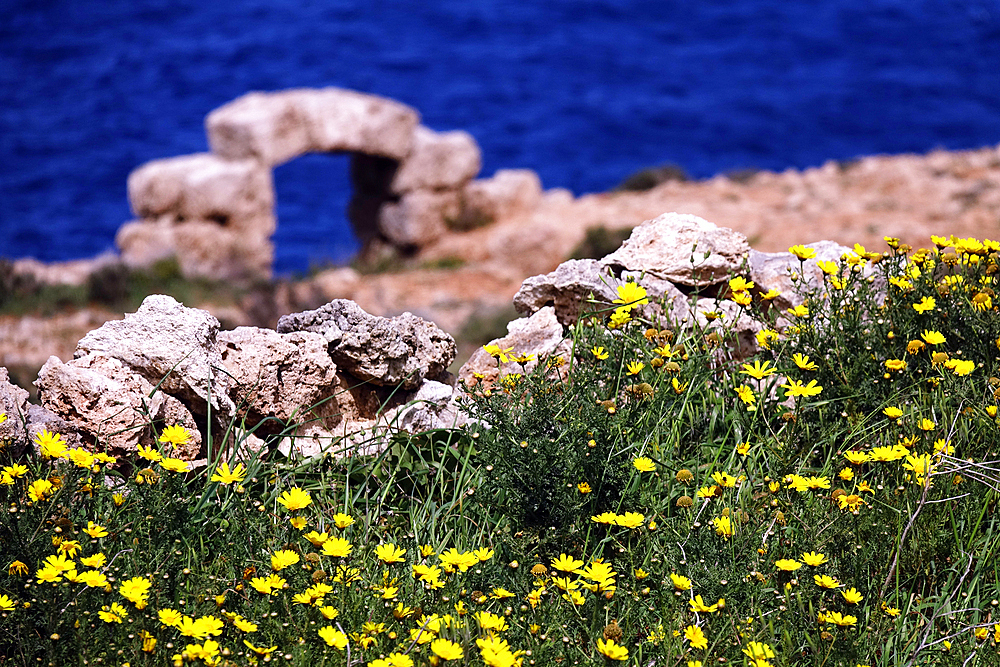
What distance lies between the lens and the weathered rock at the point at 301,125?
66.5ft

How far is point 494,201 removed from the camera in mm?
22297

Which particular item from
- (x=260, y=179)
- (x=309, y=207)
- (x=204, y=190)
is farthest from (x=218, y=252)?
(x=309, y=207)

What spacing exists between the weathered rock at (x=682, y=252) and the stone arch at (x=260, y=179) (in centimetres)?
1614

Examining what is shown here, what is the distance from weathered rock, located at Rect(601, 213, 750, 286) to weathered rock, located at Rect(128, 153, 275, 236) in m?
17.4

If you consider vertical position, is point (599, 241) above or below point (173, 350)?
below

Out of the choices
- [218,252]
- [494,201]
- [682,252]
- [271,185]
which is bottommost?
[218,252]

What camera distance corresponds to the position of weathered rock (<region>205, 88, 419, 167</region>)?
20.3 m

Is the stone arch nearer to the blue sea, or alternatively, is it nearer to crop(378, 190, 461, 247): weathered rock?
crop(378, 190, 461, 247): weathered rock

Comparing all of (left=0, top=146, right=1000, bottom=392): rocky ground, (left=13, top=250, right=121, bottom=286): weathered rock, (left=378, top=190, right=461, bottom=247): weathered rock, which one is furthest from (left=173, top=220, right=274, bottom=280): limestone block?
(left=378, top=190, right=461, bottom=247): weathered rock

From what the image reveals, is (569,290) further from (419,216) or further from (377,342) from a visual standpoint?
(419,216)

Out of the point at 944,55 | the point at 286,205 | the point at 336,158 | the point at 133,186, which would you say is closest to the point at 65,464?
the point at 133,186

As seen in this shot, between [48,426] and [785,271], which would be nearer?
[48,426]

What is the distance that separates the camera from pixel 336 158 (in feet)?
146

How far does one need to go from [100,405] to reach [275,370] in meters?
0.59
